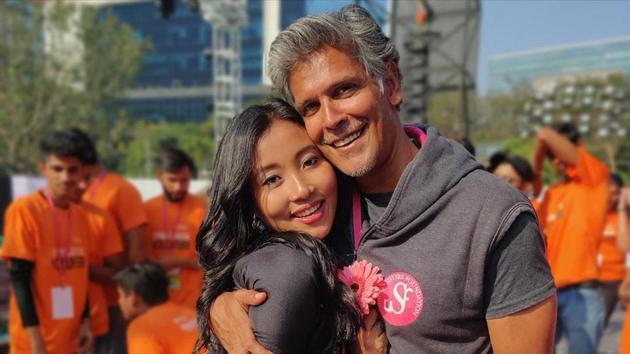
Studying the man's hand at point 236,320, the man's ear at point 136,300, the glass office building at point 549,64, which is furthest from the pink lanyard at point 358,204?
the glass office building at point 549,64

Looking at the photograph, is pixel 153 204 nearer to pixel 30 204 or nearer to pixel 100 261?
pixel 100 261

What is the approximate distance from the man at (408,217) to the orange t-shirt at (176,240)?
119 inches

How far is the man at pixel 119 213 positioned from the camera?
429cm

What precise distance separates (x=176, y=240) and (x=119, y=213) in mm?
461

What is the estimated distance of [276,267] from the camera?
139 centimetres

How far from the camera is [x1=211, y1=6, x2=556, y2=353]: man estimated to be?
1297 mm

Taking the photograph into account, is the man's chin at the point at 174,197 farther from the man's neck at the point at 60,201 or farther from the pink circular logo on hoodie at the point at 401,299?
the pink circular logo on hoodie at the point at 401,299

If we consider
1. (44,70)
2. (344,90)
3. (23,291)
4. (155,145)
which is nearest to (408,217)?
(344,90)

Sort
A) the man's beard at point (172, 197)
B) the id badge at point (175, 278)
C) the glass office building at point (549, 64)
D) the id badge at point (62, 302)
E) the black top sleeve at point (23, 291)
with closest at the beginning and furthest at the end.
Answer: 1. the black top sleeve at point (23, 291)
2. the id badge at point (62, 302)
3. the id badge at point (175, 278)
4. the man's beard at point (172, 197)
5. the glass office building at point (549, 64)

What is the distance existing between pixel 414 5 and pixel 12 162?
2471 cm

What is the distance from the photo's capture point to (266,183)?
1.63 meters

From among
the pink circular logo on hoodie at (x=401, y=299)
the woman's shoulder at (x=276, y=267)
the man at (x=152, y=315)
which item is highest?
the woman's shoulder at (x=276, y=267)

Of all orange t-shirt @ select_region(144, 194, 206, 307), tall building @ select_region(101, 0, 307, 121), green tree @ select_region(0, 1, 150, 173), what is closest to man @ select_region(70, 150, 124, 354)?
orange t-shirt @ select_region(144, 194, 206, 307)

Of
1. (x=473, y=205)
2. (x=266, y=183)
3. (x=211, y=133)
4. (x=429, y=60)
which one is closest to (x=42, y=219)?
(x=266, y=183)
